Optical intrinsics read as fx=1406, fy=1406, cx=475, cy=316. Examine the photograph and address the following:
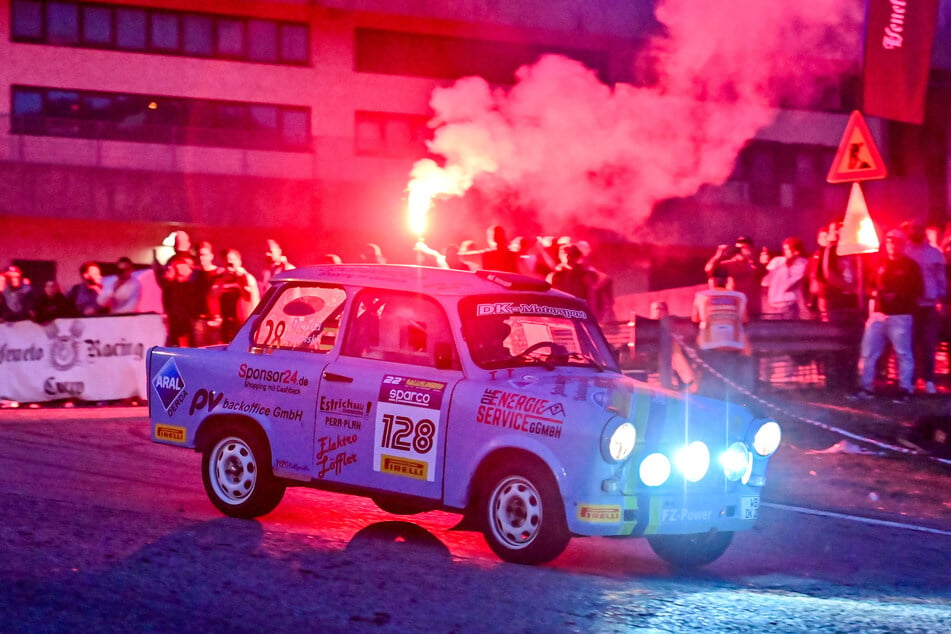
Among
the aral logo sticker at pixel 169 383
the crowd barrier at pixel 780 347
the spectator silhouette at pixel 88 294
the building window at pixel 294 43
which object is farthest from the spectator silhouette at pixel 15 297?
the building window at pixel 294 43

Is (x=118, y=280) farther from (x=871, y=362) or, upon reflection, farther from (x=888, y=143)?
(x=888, y=143)

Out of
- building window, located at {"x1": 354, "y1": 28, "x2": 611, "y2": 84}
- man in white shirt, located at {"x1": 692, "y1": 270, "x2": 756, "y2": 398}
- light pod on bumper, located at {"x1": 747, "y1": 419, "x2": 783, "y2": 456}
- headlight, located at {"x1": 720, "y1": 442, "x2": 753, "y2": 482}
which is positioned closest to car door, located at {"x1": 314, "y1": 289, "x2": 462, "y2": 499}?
headlight, located at {"x1": 720, "y1": 442, "x2": 753, "y2": 482}

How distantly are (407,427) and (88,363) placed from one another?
35.5 ft

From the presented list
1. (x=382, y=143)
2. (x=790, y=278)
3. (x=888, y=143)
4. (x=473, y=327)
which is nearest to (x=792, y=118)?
(x=888, y=143)

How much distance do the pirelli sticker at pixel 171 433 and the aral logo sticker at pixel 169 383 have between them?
14 cm

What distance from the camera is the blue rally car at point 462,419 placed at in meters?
7.61

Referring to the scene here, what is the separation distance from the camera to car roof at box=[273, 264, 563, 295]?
869cm

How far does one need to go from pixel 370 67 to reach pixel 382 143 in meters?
2.14

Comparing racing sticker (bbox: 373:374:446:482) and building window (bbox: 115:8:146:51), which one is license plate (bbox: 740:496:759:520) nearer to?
racing sticker (bbox: 373:374:446:482)

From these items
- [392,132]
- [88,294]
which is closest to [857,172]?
[88,294]

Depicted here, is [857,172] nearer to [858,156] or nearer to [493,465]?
[858,156]

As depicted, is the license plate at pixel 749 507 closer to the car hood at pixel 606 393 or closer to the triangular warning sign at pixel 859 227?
the car hood at pixel 606 393

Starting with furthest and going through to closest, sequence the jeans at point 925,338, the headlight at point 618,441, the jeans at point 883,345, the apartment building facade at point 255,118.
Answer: the apartment building facade at point 255,118 < the jeans at point 925,338 < the jeans at point 883,345 < the headlight at point 618,441

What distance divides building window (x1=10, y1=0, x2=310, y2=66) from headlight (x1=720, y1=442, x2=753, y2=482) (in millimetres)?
28259
